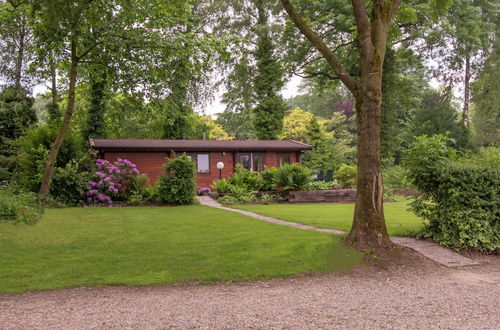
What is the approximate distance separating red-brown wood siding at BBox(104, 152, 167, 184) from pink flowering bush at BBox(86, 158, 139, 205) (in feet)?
11.5

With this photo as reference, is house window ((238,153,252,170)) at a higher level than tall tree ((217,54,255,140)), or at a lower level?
lower

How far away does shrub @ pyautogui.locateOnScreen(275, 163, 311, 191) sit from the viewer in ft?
53.1

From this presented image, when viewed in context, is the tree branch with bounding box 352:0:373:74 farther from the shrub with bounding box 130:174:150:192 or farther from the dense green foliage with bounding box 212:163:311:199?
the shrub with bounding box 130:174:150:192

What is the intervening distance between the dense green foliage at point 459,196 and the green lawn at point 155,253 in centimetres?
199

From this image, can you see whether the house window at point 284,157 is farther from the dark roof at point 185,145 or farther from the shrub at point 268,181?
the shrub at point 268,181

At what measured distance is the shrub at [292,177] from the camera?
53.1 feet

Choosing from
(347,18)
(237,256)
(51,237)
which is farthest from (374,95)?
(347,18)

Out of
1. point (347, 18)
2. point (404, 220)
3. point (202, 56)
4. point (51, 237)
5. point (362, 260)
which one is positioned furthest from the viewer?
point (347, 18)

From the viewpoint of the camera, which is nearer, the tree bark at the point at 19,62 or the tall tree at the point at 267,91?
the tree bark at the point at 19,62

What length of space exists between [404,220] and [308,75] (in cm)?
1919

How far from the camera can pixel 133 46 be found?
12.4 m

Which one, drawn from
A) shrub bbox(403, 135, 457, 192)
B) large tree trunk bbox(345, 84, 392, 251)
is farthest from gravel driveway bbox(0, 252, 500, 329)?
shrub bbox(403, 135, 457, 192)

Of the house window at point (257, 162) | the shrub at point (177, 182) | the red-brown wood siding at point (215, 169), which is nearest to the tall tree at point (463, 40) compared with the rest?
the house window at point (257, 162)

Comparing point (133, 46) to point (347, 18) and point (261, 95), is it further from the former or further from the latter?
point (261, 95)
